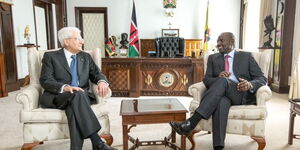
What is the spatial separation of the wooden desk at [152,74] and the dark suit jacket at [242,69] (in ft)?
5.86

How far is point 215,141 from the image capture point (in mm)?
1911

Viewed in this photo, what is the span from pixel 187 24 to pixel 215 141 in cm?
540

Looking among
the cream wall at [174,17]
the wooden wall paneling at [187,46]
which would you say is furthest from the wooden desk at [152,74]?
the cream wall at [174,17]

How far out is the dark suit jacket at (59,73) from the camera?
6.53 ft

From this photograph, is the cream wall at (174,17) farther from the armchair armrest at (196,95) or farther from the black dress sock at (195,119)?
the black dress sock at (195,119)

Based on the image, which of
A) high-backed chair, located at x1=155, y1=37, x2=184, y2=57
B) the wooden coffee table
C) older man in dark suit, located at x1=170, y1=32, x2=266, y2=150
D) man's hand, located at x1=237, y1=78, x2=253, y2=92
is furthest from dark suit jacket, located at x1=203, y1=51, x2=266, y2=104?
high-backed chair, located at x1=155, y1=37, x2=184, y2=57

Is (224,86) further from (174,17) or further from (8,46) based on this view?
(174,17)

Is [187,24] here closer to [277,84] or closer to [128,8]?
[128,8]

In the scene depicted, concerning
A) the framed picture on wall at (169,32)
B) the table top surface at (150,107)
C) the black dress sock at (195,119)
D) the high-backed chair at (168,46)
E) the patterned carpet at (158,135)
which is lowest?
the patterned carpet at (158,135)

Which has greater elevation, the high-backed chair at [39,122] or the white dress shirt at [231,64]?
the white dress shirt at [231,64]

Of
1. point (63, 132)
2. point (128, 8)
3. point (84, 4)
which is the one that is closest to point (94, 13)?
point (84, 4)

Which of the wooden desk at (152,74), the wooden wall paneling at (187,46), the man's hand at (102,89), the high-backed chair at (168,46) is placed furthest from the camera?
the wooden wall paneling at (187,46)

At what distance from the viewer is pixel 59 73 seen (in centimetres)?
210

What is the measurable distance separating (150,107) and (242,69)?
0.99m
